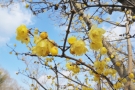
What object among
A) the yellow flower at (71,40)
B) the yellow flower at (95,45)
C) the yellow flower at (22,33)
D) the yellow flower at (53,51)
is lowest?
the yellow flower at (95,45)

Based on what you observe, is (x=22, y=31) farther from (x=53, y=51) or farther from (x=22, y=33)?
(x=53, y=51)

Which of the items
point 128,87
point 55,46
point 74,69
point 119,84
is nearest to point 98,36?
point 55,46

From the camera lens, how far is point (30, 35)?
926 millimetres

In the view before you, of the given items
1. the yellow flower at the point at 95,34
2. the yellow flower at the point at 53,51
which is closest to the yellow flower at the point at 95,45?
the yellow flower at the point at 95,34

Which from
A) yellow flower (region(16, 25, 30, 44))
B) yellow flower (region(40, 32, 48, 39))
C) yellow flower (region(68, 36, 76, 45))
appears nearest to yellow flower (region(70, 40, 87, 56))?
yellow flower (region(68, 36, 76, 45))

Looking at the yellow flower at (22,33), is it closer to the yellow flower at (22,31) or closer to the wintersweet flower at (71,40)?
the yellow flower at (22,31)

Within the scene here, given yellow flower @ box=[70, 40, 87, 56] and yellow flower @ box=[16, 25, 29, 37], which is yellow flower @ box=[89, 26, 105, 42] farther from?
yellow flower @ box=[16, 25, 29, 37]

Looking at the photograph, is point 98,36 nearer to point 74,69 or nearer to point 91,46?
point 91,46

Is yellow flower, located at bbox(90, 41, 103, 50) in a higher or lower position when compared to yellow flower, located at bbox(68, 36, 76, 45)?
lower

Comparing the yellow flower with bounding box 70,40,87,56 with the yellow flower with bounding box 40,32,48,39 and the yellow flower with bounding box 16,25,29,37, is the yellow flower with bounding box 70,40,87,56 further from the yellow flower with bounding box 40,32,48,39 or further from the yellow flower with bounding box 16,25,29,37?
the yellow flower with bounding box 16,25,29,37

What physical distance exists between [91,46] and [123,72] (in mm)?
2087

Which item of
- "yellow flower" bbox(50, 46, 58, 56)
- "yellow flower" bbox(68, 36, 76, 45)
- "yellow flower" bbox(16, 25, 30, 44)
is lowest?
"yellow flower" bbox(50, 46, 58, 56)

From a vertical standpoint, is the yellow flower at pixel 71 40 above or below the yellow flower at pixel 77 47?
above

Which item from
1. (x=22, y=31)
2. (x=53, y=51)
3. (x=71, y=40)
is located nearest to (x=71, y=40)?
(x=71, y=40)
